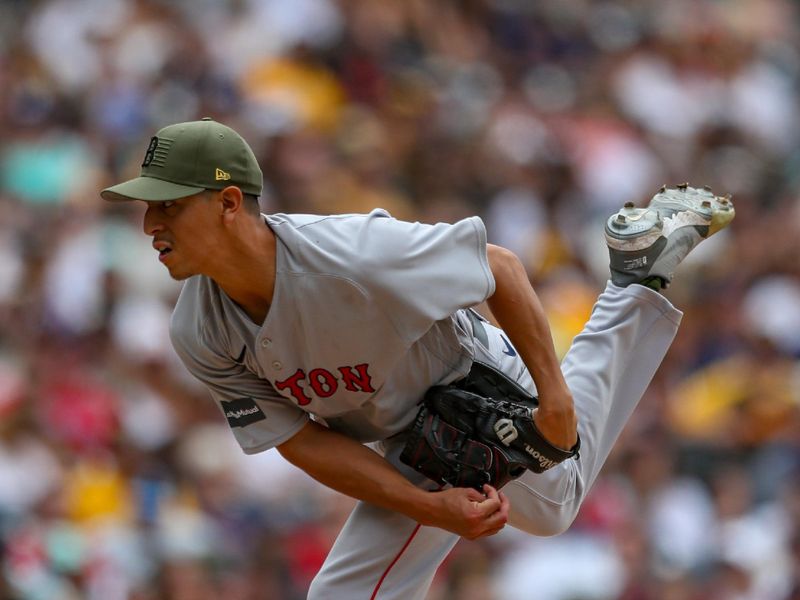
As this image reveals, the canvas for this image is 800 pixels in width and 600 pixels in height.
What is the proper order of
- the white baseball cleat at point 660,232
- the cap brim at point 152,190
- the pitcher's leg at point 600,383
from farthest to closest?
the white baseball cleat at point 660,232
the pitcher's leg at point 600,383
the cap brim at point 152,190

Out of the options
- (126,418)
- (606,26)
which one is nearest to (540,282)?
(126,418)

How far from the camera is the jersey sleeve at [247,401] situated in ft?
12.4

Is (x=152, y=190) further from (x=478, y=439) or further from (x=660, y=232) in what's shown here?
(x=660, y=232)

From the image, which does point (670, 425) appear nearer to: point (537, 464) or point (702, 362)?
point (702, 362)

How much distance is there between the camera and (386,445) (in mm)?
4055

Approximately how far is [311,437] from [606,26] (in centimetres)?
700

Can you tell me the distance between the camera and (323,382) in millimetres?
3725

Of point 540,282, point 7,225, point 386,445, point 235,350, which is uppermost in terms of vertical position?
point 235,350

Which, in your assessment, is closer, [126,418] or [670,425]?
[126,418]

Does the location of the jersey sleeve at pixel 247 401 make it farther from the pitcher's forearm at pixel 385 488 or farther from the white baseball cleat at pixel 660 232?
the white baseball cleat at pixel 660 232

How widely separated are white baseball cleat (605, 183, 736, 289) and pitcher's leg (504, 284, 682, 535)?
7 centimetres

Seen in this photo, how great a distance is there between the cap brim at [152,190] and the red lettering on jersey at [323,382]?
1.90 ft

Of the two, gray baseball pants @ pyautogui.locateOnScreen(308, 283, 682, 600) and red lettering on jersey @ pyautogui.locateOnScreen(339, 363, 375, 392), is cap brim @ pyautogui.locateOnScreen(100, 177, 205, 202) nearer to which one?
red lettering on jersey @ pyautogui.locateOnScreen(339, 363, 375, 392)

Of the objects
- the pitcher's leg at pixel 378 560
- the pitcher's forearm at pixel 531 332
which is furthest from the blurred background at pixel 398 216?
the pitcher's forearm at pixel 531 332
